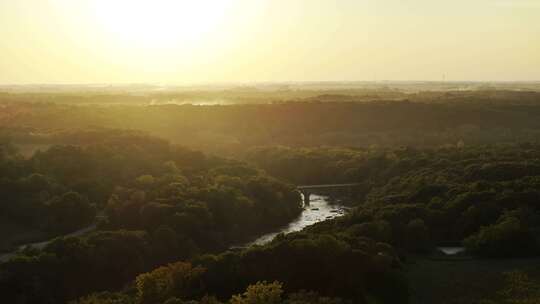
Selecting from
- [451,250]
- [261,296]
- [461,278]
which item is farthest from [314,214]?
[261,296]

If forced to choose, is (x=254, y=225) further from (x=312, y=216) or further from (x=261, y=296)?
(x=261, y=296)

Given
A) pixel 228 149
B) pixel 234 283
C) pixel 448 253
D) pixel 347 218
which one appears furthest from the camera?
pixel 228 149

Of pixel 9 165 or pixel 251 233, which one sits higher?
pixel 9 165

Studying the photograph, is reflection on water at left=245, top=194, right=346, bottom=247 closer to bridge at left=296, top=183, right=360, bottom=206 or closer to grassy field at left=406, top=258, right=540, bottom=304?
bridge at left=296, top=183, right=360, bottom=206

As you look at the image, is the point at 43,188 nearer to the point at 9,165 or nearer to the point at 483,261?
the point at 9,165

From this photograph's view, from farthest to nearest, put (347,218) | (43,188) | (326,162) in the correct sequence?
(326,162)
(43,188)
(347,218)

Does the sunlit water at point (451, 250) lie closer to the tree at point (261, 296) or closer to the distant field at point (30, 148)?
the tree at point (261, 296)

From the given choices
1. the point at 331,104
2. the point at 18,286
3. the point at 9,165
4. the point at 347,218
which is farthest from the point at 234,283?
the point at 331,104
